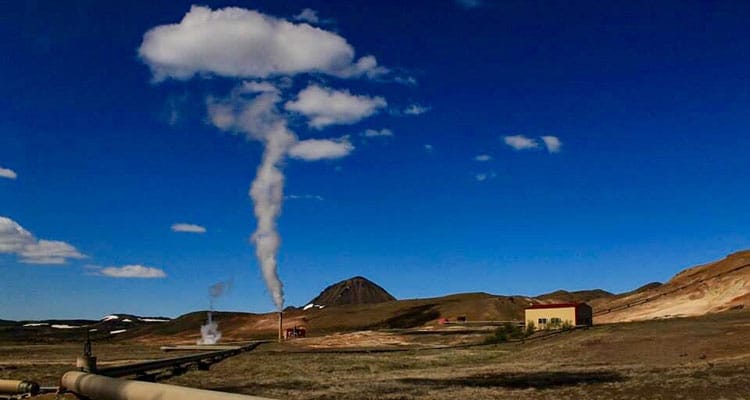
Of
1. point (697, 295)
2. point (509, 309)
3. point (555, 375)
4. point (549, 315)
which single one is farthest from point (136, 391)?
point (509, 309)

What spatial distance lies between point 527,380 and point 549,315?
73.0m

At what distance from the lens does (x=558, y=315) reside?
99812 mm

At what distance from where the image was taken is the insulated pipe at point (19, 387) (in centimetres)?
1989

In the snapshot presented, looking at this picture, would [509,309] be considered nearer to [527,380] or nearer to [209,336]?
[209,336]

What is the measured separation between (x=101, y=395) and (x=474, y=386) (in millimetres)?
19929

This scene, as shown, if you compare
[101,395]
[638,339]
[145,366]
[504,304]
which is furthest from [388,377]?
[504,304]

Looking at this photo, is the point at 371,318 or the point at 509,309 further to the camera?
the point at 371,318

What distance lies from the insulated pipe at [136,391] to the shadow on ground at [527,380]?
19.2 metres

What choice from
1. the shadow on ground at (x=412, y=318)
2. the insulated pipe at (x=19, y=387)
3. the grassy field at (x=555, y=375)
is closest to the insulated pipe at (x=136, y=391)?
the insulated pipe at (x=19, y=387)

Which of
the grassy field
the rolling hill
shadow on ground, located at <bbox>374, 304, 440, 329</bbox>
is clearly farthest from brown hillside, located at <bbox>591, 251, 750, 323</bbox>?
the grassy field

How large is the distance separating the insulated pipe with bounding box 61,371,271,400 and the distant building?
90.8m

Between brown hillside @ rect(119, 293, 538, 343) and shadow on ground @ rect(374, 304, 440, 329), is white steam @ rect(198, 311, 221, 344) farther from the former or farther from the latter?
shadow on ground @ rect(374, 304, 440, 329)

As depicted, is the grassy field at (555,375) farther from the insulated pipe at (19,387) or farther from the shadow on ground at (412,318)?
the shadow on ground at (412,318)

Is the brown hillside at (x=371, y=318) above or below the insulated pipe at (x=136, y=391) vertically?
below
